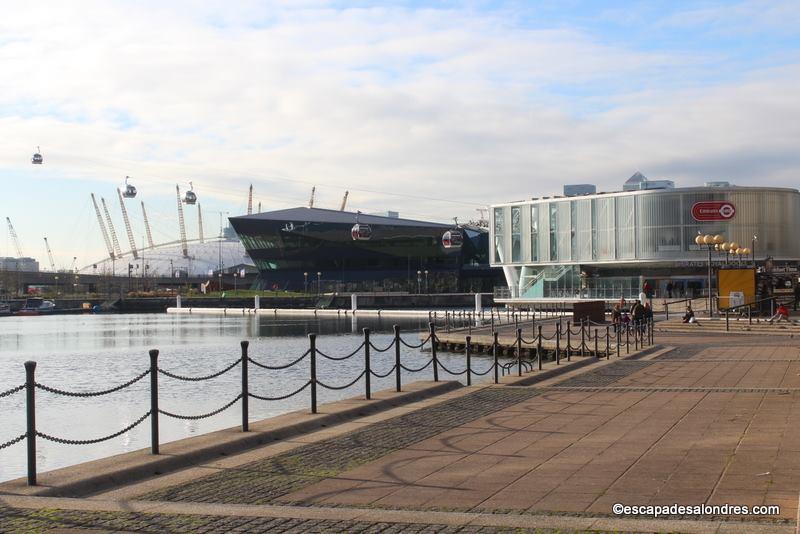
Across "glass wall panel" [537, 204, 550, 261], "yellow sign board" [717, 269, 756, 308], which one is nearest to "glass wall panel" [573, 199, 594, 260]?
"glass wall panel" [537, 204, 550, 261]

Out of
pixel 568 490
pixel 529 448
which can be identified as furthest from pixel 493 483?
pixel 529 448

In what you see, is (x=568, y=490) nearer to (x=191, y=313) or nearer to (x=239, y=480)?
(x=239, y=480)

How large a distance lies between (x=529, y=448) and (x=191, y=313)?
3931 inches

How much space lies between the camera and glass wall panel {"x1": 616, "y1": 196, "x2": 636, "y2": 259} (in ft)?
257

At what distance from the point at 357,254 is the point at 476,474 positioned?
123 m

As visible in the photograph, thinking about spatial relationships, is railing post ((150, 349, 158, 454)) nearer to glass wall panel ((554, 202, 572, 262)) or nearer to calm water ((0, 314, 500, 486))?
calm water ((0, 314, 500, 486))

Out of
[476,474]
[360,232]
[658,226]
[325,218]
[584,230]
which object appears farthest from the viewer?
[325,218]

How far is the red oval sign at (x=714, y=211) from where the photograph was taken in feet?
247

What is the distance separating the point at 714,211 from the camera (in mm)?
75312

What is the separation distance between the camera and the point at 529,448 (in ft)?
36.7

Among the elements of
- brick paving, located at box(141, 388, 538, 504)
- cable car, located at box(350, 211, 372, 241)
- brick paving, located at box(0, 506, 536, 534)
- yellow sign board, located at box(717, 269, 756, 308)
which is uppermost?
cable car, located at box(350, 211, 372, 241)

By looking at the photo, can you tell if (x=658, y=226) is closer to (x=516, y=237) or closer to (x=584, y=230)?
(x=584, y=230)

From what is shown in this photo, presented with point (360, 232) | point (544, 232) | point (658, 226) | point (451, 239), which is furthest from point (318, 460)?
point (360, 232)

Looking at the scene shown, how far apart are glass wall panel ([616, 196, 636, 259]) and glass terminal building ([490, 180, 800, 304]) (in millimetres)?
85
